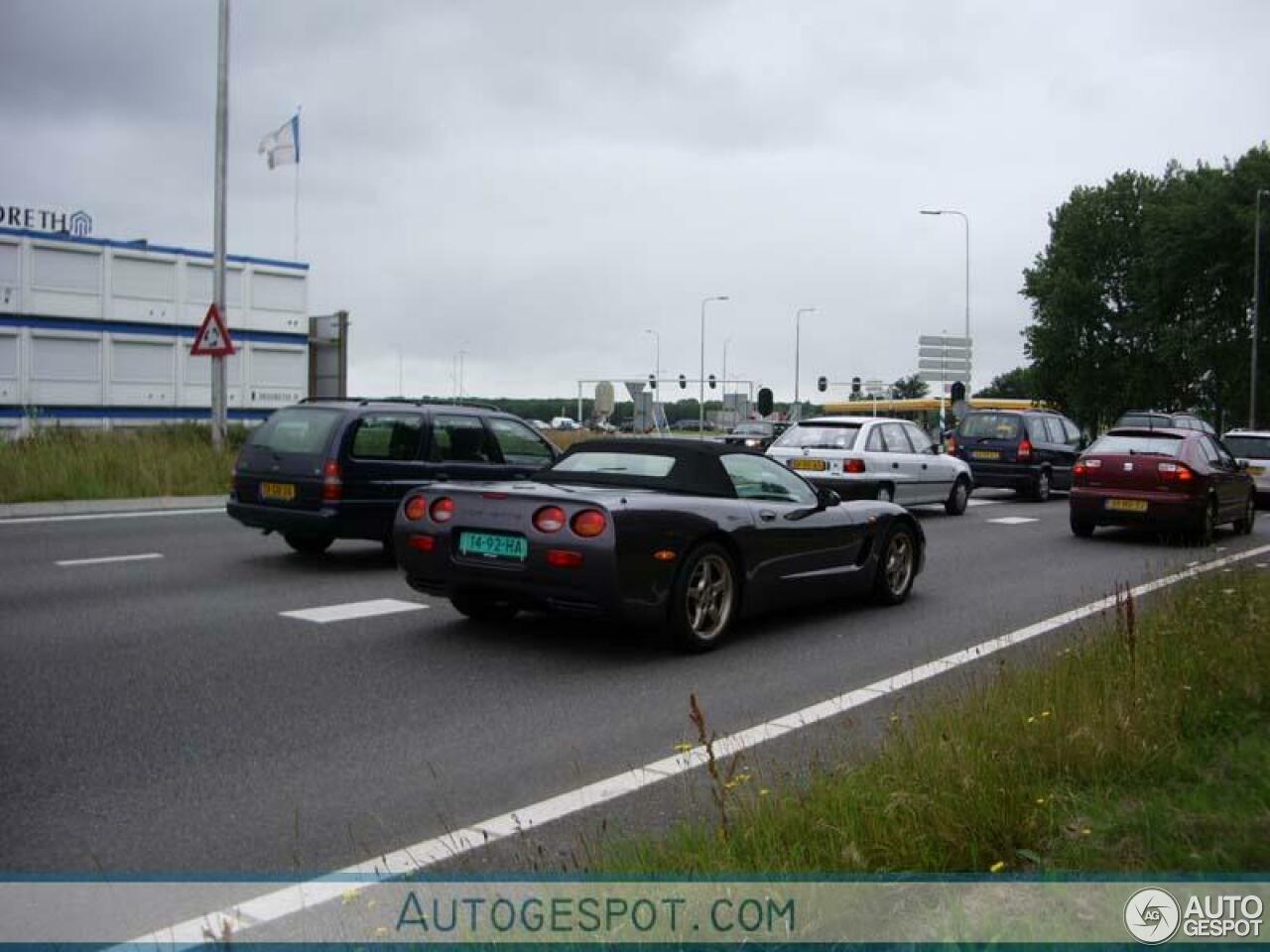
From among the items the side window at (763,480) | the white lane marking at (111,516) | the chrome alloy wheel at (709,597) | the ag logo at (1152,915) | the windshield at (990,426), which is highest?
the windshield at (990,426)

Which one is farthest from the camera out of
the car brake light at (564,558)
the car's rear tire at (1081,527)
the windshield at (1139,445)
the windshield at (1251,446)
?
the windshield at (1251,446)

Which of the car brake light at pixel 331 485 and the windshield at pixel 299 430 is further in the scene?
the windshield at pixel 299 430

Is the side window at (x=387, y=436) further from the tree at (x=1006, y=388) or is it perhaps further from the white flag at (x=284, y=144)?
the tree at (x=1006, y=388)


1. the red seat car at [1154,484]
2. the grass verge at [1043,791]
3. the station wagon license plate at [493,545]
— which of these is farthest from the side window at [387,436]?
the red seat car at [1154,484]

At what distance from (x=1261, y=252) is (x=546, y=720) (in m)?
54.6

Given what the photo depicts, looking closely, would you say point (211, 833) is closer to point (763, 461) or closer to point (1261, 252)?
point (763, 461)

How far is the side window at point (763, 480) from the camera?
912 centimetres

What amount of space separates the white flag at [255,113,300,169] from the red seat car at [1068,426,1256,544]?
1031 inches

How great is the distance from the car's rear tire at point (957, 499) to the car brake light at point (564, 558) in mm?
14451

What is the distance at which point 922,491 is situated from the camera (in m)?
20.5

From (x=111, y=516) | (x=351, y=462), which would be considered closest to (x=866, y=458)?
(x=351, y=462)

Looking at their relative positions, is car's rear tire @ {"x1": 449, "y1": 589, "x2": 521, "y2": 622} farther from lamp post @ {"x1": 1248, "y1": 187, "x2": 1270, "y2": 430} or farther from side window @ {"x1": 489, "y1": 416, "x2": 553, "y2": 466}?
lamp post @ {"x1": 1248, "y1": 187, "x2": 1270, "y2": 430}

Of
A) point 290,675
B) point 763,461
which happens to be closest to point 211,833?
point 290,675

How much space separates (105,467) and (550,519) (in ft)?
45.0
